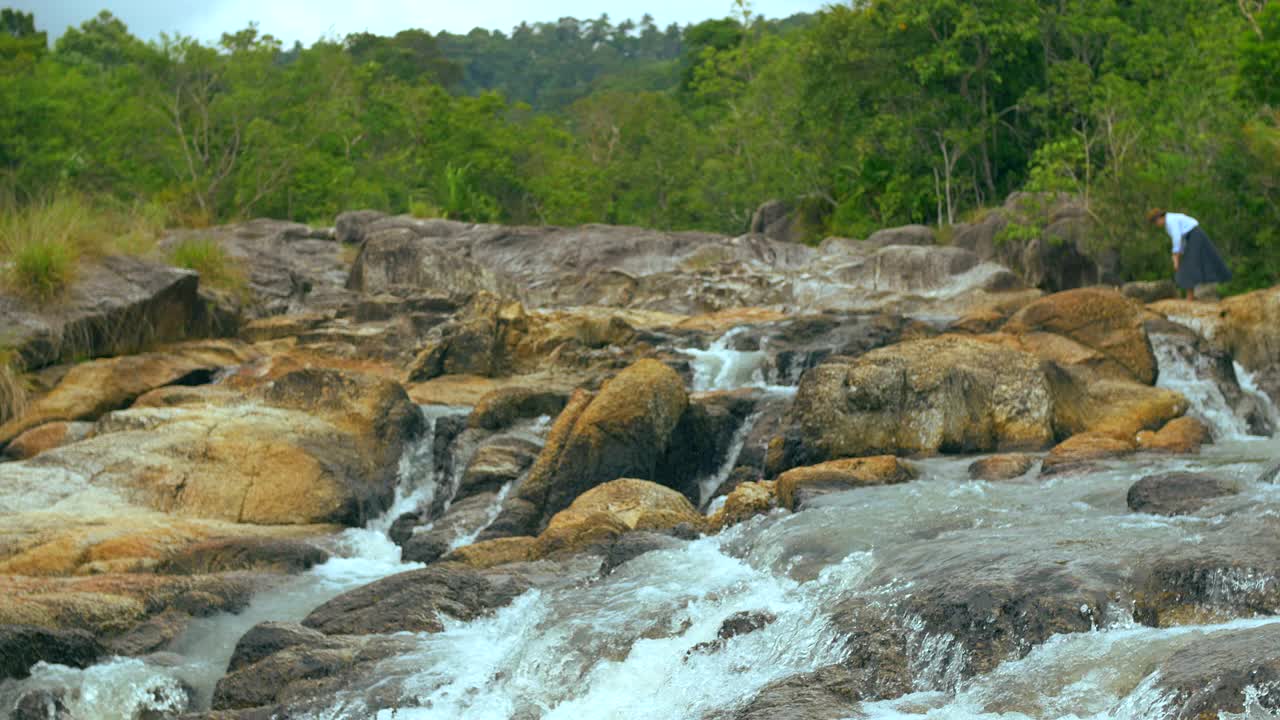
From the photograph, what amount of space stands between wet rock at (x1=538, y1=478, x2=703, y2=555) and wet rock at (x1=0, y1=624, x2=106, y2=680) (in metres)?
3.13

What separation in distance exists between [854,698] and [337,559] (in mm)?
A: 5826

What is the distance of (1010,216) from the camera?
22359 mm

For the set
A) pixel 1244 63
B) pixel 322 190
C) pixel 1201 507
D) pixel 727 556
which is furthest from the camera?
pixel 322 190

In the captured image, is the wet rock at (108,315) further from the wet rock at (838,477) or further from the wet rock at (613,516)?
the wet rock at (838,477)

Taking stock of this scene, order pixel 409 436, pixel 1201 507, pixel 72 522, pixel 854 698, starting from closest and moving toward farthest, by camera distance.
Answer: pixel 854 698
pixel 1201 507
pixel 72 522
pixel 409 436

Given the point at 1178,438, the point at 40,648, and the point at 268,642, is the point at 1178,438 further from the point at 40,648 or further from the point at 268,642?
the point at 40,648

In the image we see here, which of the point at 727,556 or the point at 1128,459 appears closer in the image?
the point at 727,556

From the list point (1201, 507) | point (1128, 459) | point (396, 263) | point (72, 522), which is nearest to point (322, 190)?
point (396, 263)

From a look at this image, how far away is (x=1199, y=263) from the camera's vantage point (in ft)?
53.8

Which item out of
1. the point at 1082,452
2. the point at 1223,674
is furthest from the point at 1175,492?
the point at 1223,674

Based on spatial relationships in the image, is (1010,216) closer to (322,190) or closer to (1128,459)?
(1128,459)

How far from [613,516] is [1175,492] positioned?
12.5 ft

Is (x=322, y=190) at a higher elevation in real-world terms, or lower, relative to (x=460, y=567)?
higher

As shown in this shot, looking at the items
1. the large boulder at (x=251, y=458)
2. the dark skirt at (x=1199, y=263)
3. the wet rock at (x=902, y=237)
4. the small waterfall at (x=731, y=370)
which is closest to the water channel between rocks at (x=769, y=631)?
the large boulder at (x=251, y=458)
